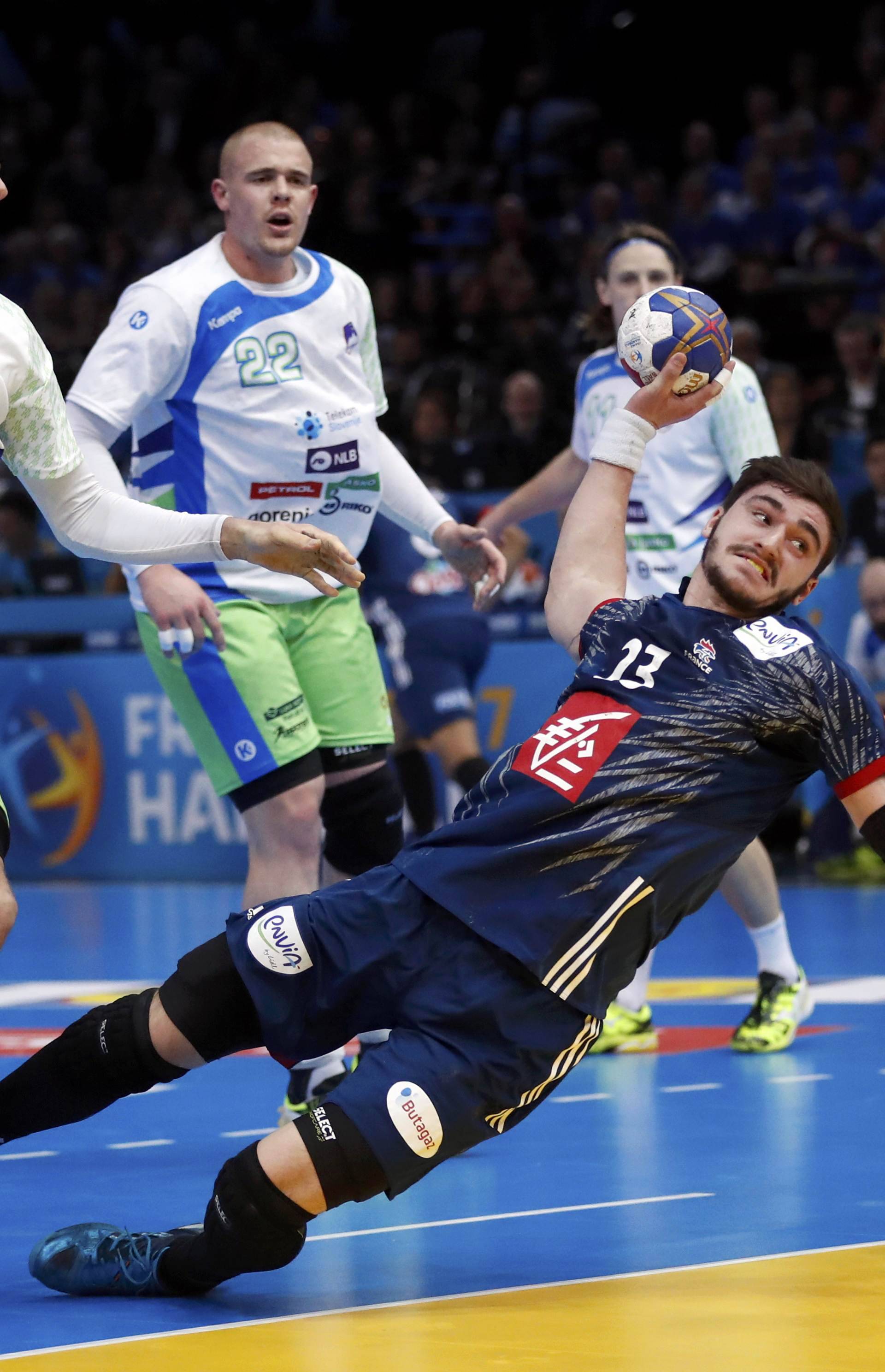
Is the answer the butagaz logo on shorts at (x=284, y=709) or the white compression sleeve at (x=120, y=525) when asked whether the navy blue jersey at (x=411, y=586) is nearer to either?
the butagaz logo on shorts at (x=284, y=709)

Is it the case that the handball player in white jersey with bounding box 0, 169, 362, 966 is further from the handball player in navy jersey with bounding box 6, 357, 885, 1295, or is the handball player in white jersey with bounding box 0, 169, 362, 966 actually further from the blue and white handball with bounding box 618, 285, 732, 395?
the blue and white handball with bounding box 618, 285, 732, 395

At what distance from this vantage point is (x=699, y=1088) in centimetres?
526

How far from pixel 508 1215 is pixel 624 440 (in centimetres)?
152

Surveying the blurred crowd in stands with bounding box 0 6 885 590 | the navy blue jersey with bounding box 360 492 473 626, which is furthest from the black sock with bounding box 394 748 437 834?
the blurred crowd in stands with bounding box 0 6 885 590

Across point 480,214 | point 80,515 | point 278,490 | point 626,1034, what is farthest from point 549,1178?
point 480,214

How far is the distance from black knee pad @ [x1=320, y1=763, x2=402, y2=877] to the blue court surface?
68 centimetres

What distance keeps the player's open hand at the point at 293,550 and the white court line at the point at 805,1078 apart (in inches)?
84.1

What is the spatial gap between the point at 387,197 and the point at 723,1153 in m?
14.4

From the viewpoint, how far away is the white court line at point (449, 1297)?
3.10 metres

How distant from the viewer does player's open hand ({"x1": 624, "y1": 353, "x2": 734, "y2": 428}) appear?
3936mm

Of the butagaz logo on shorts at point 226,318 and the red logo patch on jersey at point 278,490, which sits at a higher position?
the butagaz logo on shorts at point 226,318

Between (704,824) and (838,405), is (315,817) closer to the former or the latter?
(704,824)

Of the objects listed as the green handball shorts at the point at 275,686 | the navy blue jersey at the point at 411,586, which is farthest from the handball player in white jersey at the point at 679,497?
the navy blue jersey at the point at 411,586

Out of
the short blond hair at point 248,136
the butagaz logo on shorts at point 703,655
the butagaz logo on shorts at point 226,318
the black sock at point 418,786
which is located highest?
the short blond hair at point 248,136
